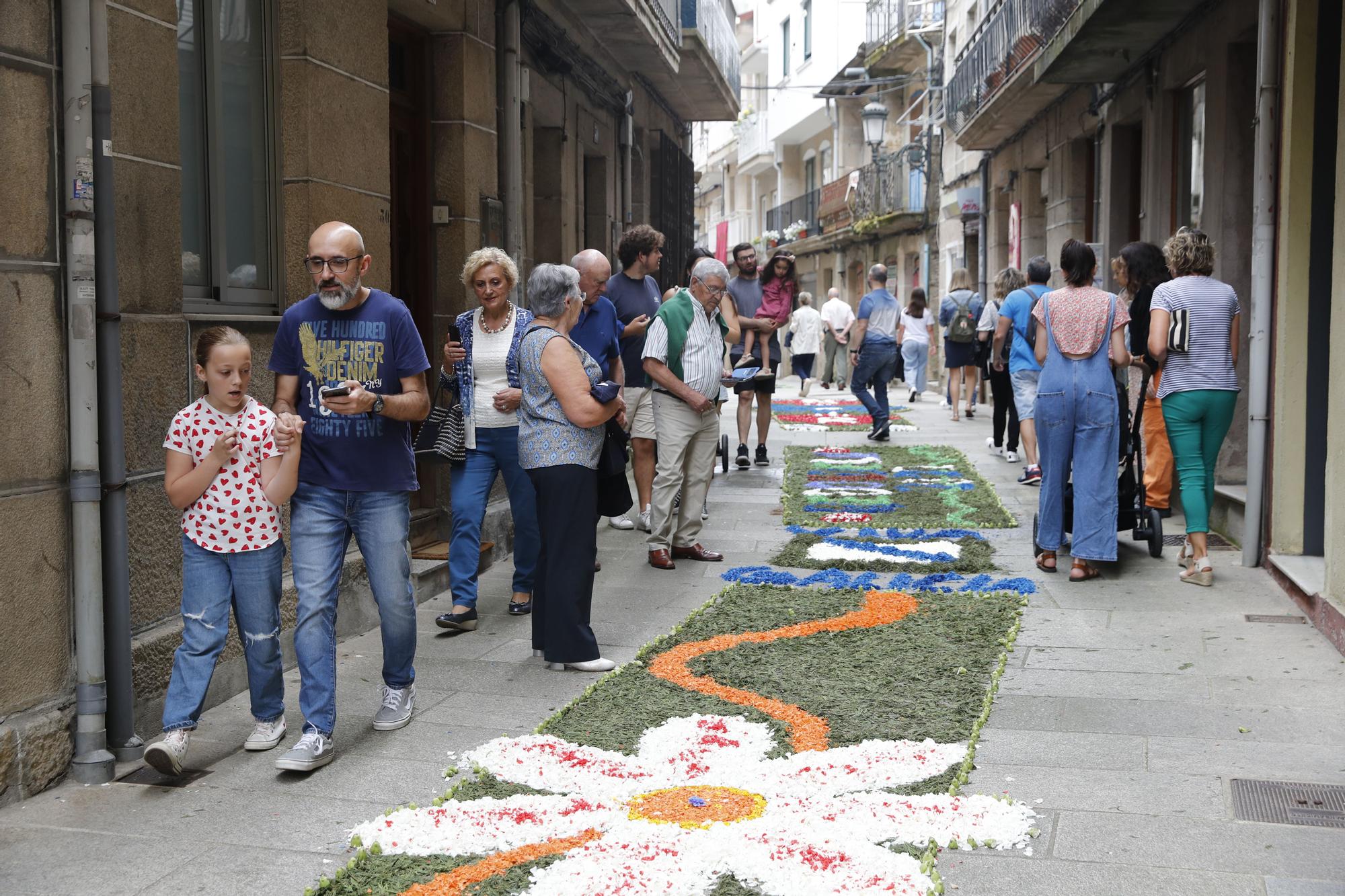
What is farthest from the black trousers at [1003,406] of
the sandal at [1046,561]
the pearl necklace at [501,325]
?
the pearl necklace at [501,325]

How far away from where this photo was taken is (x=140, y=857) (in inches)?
161

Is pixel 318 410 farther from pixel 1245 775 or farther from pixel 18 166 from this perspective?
pixel 1245 775

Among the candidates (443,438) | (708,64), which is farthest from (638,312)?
(708,64)

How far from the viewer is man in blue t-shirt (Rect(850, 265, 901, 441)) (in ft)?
51.1

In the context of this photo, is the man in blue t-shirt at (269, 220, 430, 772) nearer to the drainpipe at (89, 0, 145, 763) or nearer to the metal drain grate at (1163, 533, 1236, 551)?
the drainpipe at (89, 0, 145, 763)

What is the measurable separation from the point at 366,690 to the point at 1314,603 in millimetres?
4473

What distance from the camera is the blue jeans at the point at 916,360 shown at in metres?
23.0

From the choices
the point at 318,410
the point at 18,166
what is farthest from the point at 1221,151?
the point at 18,166

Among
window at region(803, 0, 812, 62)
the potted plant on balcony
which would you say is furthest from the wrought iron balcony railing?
the potted plant on balcony

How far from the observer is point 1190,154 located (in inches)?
510

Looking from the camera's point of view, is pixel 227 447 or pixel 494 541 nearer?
pixel 227 447

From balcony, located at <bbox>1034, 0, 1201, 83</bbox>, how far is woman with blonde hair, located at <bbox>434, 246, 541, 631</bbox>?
695cm

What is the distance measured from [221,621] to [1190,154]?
1064 centimetres

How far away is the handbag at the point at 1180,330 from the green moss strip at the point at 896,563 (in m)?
1.65
